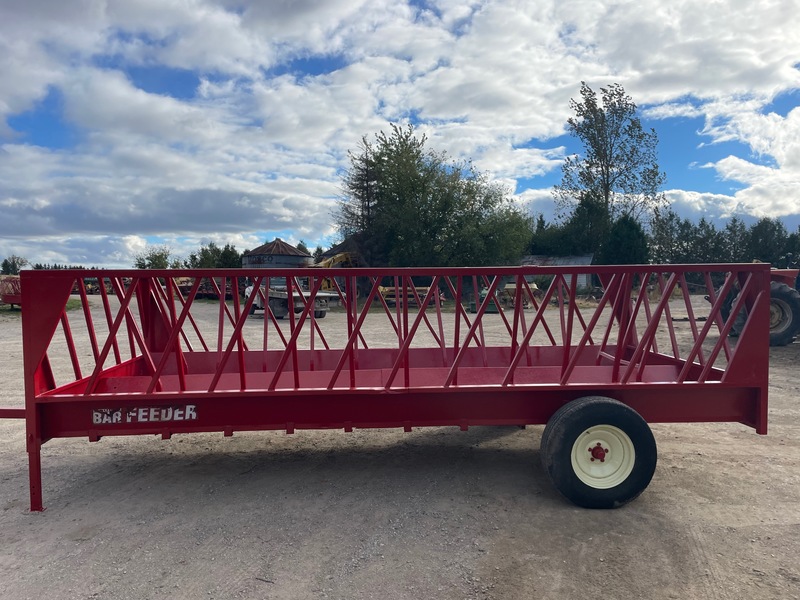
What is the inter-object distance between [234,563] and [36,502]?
73.4 inches

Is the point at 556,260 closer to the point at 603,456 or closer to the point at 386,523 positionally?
the point at 603,456

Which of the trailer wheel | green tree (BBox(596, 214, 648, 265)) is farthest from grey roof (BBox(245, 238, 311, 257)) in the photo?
the trailer wheel

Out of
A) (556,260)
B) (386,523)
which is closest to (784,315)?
(386,523)

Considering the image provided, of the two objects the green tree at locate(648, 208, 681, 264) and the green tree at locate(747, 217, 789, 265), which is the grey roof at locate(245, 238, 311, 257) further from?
the green tree at locate(747, 217, 789, 265)

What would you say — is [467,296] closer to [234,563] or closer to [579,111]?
[579,111]

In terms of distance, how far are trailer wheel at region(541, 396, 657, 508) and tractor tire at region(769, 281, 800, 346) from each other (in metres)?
8.49

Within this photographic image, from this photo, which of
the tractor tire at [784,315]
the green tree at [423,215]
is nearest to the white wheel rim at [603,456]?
the tractor tire at [784,315]

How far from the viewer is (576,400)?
160 inches

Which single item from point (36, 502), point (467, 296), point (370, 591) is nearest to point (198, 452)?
point (36, 502)

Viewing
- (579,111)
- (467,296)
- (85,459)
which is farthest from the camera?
(579,111)

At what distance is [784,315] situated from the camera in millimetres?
10773

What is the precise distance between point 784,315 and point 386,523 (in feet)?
34.1

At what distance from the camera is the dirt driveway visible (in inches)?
122

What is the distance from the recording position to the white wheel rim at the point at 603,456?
13.1 ft
